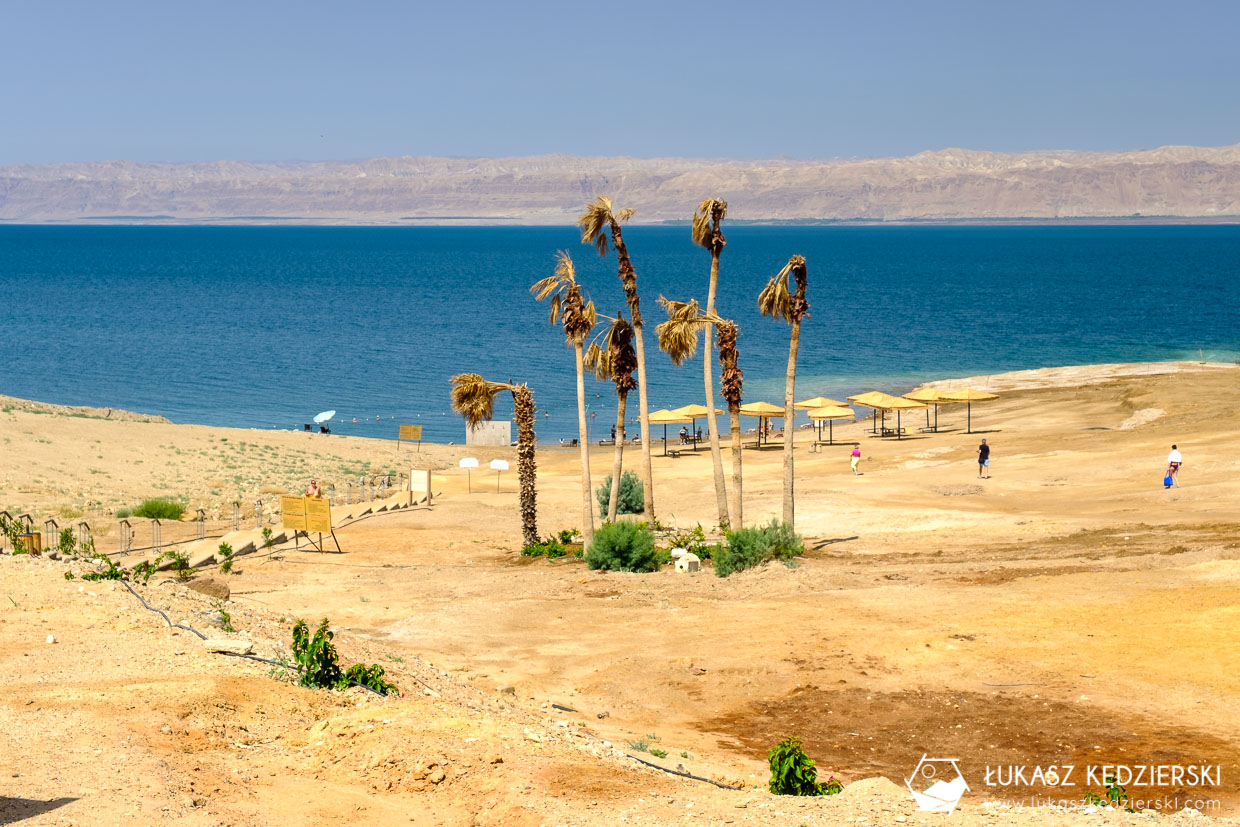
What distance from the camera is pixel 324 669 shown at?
1403cm

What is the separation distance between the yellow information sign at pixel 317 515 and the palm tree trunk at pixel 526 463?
4481 mm

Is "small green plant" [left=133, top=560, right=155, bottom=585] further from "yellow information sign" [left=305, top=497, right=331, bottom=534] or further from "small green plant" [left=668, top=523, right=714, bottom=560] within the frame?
"small green plant" [left=668, top=523, right=714, bottom=560]

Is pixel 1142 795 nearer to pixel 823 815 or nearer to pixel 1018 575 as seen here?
pixel 823 815

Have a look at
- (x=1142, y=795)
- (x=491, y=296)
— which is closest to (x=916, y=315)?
(x=491, y=296)

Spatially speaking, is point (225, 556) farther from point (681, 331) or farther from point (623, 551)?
point (681, 331)

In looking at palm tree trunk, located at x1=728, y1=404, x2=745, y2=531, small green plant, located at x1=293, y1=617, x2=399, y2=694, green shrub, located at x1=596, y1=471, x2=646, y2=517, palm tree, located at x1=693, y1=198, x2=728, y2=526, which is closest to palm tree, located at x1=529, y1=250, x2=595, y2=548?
palm tree, located at x1=693, y1=198, x2=728, y2=526

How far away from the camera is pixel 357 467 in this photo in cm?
4538

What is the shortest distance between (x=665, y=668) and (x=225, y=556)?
1244 centimetres

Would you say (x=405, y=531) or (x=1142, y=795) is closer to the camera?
(x=1142, y=795)

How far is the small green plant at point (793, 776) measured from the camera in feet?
38.0

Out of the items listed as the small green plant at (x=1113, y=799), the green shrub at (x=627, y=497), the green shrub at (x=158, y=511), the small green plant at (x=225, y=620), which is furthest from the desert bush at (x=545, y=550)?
the small green plant at (x=1113, y=799)

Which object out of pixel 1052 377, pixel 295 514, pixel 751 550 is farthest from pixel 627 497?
pixel 1052 377

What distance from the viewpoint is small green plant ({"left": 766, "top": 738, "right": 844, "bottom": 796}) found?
38.0 feet

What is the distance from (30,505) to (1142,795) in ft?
93.2
